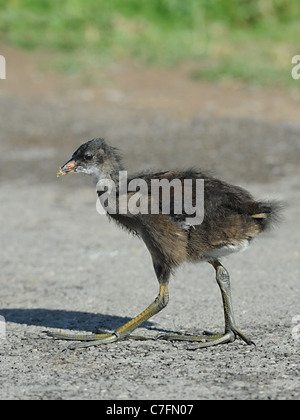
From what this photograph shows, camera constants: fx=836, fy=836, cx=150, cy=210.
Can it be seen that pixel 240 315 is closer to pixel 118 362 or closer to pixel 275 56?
pixel 118 362

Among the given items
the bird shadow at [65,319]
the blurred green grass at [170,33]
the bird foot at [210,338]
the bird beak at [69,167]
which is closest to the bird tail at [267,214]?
the bird foot at [210,338]

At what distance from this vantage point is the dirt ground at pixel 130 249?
179 inches

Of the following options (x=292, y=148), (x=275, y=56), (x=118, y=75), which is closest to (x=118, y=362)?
(x=292, y=148)

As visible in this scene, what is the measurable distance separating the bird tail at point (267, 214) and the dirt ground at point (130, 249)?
69 centimetres

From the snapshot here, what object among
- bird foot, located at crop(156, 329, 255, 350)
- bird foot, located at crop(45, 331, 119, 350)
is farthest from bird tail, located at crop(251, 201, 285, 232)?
bird foot, located at crop(45, 331, 119, 350)

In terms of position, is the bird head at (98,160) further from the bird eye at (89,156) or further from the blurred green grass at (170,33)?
the blurred green grass at (170,33)

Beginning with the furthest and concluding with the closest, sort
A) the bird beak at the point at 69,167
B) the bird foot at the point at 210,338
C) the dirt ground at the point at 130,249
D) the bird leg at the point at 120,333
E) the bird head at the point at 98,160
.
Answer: the bird beak at the point at 69,167 → the bird head at the point at 98,160 → the bird leg at the point at 120,333 → the bird foot at the point at 210,338 → the dirt ground at the point at 130,249

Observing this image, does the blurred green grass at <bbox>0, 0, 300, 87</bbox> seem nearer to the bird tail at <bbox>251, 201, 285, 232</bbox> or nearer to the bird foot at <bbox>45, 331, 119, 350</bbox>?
the bird tail at <bbox>251, 201, 285, 232</bbox>

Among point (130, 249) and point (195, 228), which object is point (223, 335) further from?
point (130, 249)

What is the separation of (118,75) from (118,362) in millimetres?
9308

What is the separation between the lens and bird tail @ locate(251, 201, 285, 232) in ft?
16.5

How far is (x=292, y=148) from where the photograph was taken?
10.3m

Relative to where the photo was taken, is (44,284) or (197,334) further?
(44,284)

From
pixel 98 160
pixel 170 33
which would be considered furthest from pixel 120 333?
pixel 170 33
